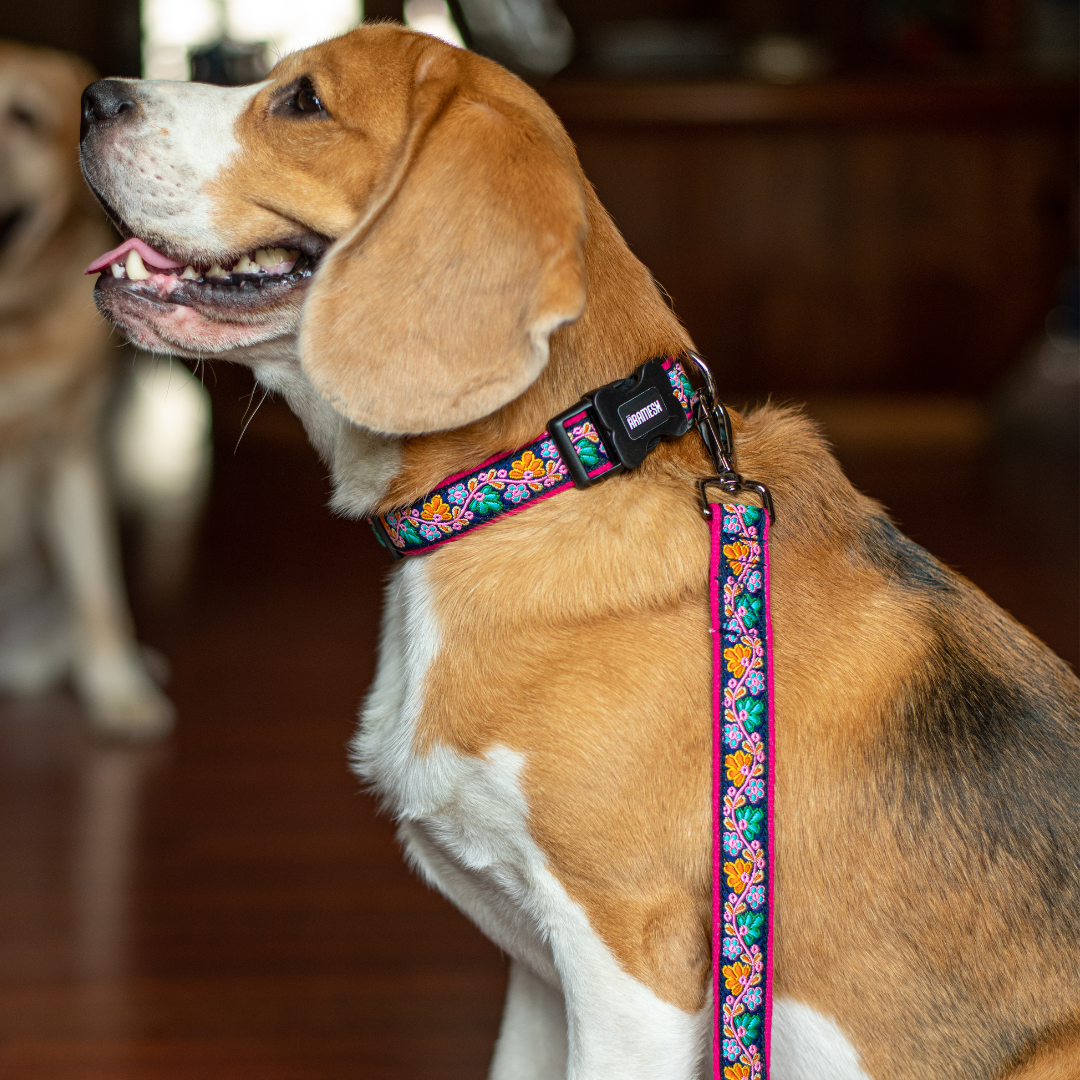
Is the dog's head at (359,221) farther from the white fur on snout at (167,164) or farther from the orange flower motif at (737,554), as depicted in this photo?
the orange flower motif at (737,554)

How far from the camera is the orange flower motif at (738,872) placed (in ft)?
3.74

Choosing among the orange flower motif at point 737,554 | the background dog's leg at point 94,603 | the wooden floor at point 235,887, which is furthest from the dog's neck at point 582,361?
the background dog's leg at point 94,603

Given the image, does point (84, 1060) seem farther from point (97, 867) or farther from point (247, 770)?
point (247, 770)

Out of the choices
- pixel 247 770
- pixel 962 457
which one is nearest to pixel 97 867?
pixel 247 770

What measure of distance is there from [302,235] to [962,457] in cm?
493

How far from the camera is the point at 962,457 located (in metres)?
5.76

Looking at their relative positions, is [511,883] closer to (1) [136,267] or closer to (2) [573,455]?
(2) [573,455]

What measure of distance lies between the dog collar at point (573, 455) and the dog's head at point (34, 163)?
1933 millimetres

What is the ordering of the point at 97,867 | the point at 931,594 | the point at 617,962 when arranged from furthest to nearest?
the point at 97,867 → the point at 931,594 → the point at 617,962

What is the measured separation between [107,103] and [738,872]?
1.00m

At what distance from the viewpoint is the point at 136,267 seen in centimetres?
144

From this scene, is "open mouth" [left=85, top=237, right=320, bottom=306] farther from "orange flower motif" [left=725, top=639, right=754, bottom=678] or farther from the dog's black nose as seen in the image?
"orange flower motif" [left=725, top=639, right=754, bottom=678]

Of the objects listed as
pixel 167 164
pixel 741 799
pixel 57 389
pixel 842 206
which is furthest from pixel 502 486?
pixel 842 206

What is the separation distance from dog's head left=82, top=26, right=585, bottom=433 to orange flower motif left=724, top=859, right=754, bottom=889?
0.46 m
